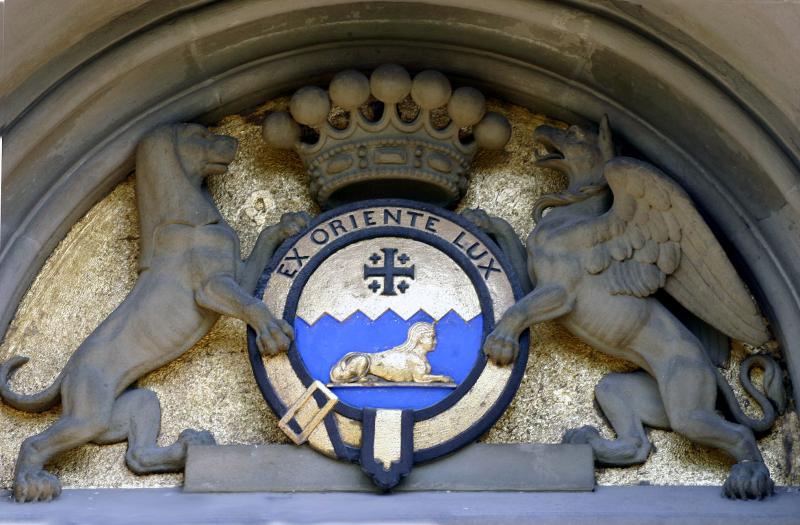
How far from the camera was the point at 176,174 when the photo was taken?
480 cm

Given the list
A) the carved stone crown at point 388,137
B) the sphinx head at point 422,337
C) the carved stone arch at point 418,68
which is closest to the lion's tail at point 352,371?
the sphinx head at point 422,337

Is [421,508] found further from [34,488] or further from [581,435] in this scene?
[34,488]

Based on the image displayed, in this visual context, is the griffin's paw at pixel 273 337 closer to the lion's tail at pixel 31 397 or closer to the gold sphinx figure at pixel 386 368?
the gold sphinx figure at pixel 386 368

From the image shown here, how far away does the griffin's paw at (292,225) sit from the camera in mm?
→ 4758

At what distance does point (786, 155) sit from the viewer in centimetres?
457

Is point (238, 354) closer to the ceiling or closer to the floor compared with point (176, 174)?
closer to the floor

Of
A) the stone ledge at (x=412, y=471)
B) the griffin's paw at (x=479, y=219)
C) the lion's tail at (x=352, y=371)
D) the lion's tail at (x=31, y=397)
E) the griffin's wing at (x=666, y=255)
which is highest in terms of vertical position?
the griffin's paw at (x=479, y=219)

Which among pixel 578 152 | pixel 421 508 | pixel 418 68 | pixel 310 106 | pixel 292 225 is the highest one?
pixel 418 68

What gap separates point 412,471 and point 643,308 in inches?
30.1

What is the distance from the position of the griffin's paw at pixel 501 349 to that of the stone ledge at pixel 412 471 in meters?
0.23

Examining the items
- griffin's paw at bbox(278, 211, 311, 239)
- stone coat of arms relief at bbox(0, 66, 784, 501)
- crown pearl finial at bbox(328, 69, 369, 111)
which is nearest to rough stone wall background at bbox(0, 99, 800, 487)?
stone coat of arms relief at bbox(0, 66, 784, 501)

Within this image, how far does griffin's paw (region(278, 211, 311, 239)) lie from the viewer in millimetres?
4758

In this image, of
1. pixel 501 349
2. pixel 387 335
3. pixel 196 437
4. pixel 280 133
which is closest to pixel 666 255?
pixel 501 349

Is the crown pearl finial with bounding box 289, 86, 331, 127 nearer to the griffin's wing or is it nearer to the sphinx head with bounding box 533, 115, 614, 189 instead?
the sphinx head with bounding box 533, 115, 614, 189
